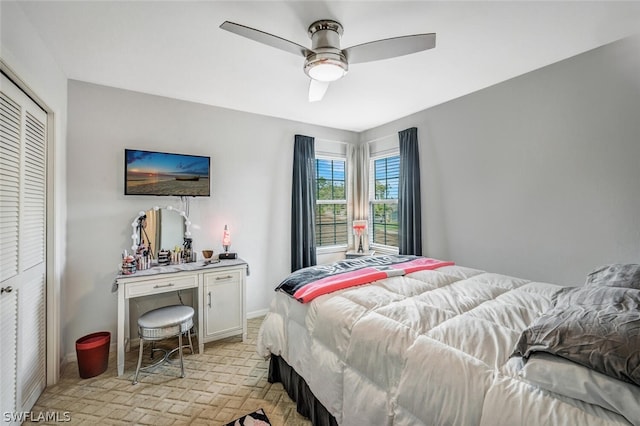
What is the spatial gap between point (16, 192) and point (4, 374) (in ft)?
3.47

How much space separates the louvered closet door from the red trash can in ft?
0.72

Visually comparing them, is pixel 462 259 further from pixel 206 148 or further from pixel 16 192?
pixel 16 192

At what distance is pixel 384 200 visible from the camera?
4273 mm

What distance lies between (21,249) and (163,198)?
1292mm

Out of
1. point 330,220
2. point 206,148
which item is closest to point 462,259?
point 330,220

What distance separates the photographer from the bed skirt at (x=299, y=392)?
5.36 feet

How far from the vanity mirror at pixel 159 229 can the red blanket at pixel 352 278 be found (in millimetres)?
1783

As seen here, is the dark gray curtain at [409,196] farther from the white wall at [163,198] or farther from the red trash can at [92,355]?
the red trash can at [92,355]

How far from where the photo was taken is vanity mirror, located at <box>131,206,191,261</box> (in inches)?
111

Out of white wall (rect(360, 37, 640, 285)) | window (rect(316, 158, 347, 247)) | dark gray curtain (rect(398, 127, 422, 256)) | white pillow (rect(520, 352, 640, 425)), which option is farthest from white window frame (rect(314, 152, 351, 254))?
white pillow (rect(520, 352, 640, 425))

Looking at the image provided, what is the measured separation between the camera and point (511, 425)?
84 cm

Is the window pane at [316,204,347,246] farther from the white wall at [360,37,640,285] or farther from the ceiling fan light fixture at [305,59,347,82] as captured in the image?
the ceiling fan light fixture at [305,59,347,82]

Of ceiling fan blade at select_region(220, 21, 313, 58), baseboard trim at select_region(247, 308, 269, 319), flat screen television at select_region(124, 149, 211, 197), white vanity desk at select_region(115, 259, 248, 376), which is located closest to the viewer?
ceiling fan blade at select_region(220, 21, 313, 58)

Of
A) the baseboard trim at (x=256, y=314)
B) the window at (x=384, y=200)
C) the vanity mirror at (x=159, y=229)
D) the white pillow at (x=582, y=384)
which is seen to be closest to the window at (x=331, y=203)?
the window at (x=384, y=200)
